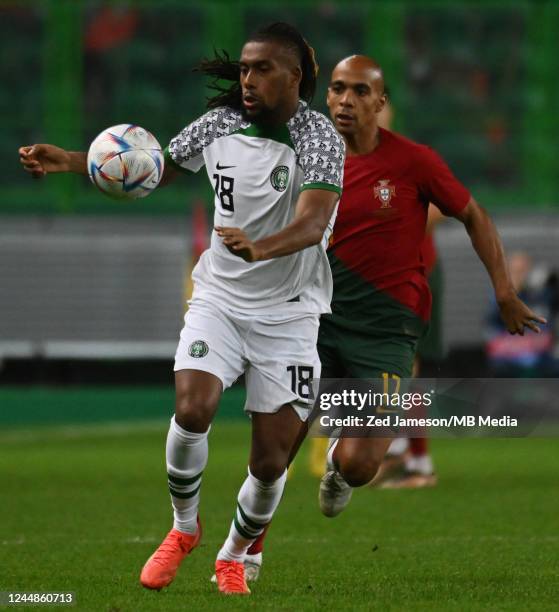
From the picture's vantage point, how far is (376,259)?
7211mm

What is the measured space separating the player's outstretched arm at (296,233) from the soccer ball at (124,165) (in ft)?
1.86

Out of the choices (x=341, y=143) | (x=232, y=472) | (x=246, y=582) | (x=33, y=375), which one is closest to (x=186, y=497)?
(x=246, y=582)

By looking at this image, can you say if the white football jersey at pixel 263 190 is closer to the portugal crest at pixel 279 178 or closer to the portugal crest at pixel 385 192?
the portugal crest at pixel 279 178

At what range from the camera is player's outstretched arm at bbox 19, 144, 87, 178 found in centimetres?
588

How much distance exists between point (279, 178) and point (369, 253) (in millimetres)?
1495

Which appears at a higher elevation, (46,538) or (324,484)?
(324,484)

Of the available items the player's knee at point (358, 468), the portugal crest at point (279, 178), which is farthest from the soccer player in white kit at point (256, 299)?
the player's knee at point (358, 468)

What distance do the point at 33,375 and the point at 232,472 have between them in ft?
20.5

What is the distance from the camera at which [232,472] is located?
11633mm

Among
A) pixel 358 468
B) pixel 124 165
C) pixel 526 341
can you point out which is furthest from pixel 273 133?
pixel 526 341

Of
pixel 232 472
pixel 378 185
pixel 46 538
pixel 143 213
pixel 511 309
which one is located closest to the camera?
pixel 511 309

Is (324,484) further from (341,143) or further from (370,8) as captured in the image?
(370,8)

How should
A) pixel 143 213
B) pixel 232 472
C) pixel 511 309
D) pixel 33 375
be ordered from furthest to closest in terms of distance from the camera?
pixel 143 213 < pixel 33 375 < pixel 232 472 < pixel 511 309

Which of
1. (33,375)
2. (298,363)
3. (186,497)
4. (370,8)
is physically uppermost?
(298,363)
